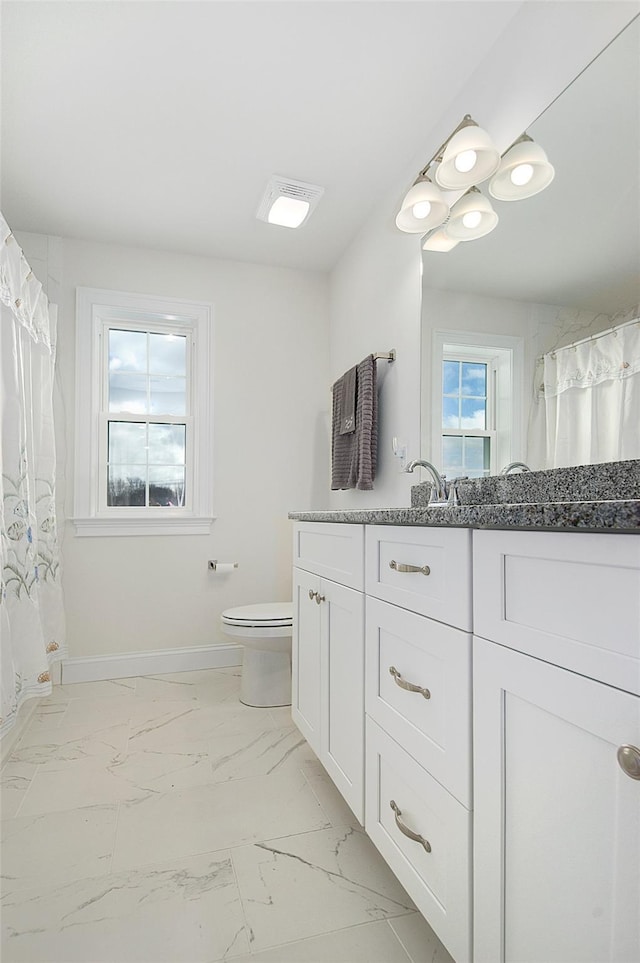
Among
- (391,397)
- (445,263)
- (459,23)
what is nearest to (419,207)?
(445,263)

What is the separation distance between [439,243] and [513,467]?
97cm

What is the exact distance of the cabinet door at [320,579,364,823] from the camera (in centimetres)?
133

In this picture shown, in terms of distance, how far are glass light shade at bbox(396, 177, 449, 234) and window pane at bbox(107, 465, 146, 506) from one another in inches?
76.0

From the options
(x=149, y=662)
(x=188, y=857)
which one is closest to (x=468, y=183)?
(x=188, y=857)

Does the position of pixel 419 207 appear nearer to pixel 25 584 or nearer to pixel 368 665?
pixel 368 665

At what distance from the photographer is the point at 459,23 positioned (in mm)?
1663

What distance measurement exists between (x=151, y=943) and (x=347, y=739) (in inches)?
23.1

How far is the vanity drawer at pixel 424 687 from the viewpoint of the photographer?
87 cm

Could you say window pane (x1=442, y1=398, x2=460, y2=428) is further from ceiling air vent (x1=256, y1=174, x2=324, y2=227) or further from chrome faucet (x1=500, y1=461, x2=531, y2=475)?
ceiling air vent (x1=256, y1=174, x2=324, y2=227)

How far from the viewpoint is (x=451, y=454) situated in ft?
6.20

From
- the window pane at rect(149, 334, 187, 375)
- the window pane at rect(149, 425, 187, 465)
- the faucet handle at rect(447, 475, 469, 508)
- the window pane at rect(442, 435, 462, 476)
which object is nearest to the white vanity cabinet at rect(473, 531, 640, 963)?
the faucet handle at rect(447, 475, 469, 508)

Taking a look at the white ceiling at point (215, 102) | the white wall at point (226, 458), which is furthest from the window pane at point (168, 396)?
the white ceiling at point (215, 102)

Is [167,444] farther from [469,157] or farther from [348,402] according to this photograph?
[469,157]

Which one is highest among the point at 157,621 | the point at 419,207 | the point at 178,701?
the point at 419,207
